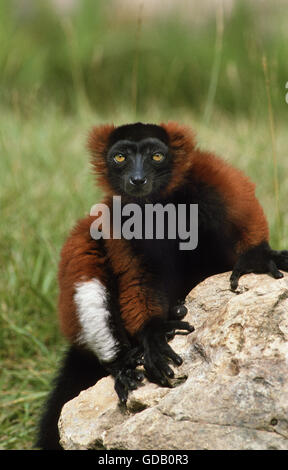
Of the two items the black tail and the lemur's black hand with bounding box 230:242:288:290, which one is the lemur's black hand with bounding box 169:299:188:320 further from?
the black tail

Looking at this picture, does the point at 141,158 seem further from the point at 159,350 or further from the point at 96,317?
the point at 159,350

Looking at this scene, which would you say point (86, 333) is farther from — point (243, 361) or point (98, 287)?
point (243, 361)

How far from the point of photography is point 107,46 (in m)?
10.8

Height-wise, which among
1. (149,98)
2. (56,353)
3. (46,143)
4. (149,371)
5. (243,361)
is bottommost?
(56,353)

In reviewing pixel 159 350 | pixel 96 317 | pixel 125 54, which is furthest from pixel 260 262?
pixel 125 54

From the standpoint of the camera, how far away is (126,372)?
3.12m

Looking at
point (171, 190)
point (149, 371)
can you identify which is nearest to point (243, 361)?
point (149, 371)

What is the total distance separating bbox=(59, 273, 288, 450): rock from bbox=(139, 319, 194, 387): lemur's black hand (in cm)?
5

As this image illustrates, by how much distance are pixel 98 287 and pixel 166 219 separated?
0.60 meters

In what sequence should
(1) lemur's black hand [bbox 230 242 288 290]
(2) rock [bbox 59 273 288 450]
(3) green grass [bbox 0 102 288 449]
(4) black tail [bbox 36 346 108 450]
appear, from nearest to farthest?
(2) rock [bbox 59 273 288 450], (1) lemur's black hand [bbox 230 242 288 290], (4) black tail [bbox 36 346 108 450], (3) green grass [bbox 0 102 288 449]

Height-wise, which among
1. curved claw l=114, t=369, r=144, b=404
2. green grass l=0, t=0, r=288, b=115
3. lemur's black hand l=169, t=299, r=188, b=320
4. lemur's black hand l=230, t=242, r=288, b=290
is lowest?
curved claw l=114, t=369, r=144, b=404

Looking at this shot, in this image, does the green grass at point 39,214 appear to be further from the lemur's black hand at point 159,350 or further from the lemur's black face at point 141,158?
the lemur's black hand at point 159,350

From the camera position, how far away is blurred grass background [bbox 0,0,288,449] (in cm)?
465

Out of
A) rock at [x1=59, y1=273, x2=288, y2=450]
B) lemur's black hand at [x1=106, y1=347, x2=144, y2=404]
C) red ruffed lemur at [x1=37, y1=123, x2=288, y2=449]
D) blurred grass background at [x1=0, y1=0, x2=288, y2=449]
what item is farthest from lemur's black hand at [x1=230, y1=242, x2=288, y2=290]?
blurred grass background at [x1=0, y1=0, x2=288, y2=449]
